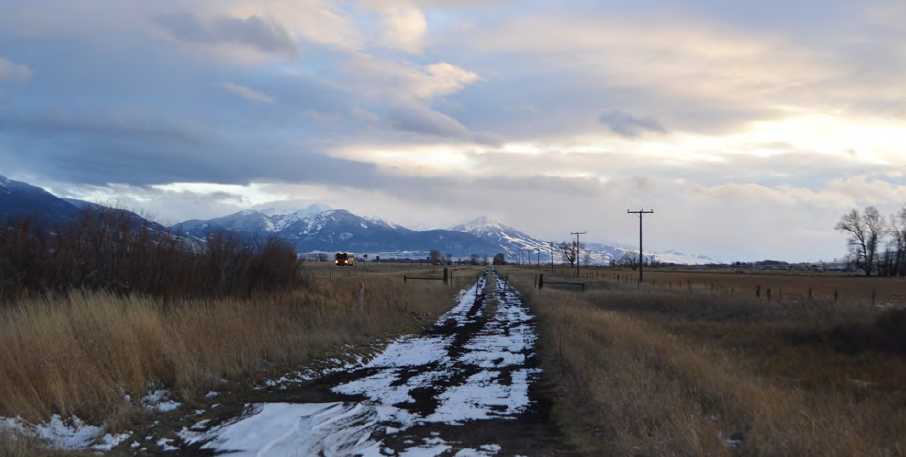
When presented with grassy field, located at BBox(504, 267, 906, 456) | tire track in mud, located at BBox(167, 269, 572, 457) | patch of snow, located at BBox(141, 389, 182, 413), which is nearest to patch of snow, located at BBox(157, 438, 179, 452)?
tire track in mud, located at BBox(167, 269, 572, 457)

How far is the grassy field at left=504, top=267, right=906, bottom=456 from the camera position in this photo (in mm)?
6516

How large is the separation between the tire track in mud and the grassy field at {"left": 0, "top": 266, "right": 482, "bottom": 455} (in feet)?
4.14

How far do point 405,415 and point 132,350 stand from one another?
4.70m

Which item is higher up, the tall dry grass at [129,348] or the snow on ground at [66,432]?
the tall dry grass at [129,348]

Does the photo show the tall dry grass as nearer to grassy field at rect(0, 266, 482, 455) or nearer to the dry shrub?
grassy field at rect(0, 266, 482, 455)

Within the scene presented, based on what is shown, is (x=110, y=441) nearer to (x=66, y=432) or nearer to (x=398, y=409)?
(x=66, y=432)

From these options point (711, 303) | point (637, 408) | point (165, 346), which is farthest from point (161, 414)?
point (711, 303)

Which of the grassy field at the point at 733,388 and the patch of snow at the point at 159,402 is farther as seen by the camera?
the patch of snow at the point at 159,402

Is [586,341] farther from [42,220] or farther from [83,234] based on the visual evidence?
[42,220]

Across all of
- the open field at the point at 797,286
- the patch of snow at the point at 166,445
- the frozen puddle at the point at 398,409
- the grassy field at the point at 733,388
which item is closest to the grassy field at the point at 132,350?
the patch of snow at the point at 166,445

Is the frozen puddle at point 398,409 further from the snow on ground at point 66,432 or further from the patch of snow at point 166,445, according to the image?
the snow on ground at point 66,432

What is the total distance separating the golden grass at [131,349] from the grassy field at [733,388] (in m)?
5.83

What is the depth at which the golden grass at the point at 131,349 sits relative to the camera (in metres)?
7.43

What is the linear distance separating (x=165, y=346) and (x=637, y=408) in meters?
7.86
